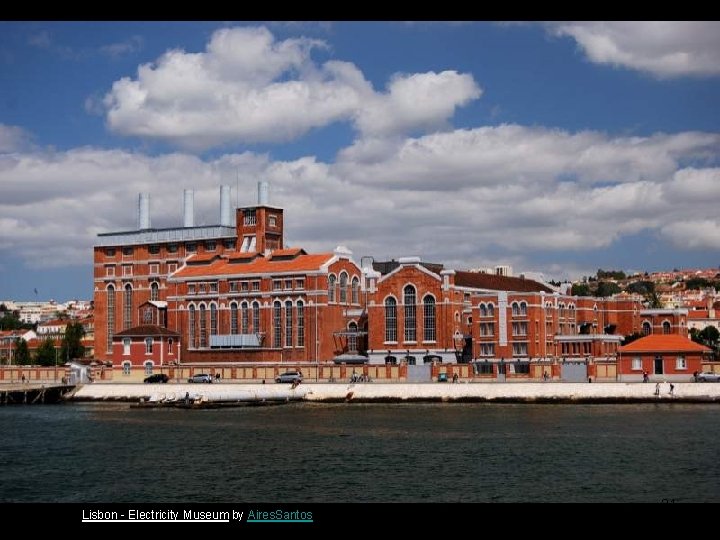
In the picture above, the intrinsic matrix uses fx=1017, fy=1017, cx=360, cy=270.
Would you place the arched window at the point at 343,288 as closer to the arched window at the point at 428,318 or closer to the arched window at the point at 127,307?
the arched window at the point at 428,318

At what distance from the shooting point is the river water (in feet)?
94.6

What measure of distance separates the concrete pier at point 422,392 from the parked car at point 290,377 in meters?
2.47

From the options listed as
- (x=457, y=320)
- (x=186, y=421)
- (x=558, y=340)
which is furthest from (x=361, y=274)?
(x=186, y=421)

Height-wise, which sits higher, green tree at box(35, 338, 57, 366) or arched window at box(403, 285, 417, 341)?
arched window at box(403, 285, 417, 341)

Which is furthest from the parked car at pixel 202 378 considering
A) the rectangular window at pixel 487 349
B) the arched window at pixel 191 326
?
the rectangular window at pixel 487 349

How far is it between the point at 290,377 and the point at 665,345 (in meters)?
27.8

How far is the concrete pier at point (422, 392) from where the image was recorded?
62250 mm

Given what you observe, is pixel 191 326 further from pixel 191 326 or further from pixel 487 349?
A: pixel 487 349

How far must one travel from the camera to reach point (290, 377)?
78.4 m

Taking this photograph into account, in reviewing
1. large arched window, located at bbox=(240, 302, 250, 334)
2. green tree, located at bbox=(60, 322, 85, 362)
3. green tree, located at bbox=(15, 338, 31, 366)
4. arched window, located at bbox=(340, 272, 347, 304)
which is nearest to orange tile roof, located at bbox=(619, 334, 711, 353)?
arched window, located at bbox=(340, 272, 347, 304)

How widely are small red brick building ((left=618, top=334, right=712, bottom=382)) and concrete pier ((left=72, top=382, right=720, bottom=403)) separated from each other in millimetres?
6642

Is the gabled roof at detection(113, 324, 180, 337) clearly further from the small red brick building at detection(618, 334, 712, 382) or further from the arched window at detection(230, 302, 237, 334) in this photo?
the small red brick building at detection(618, 334, 712, 382)
